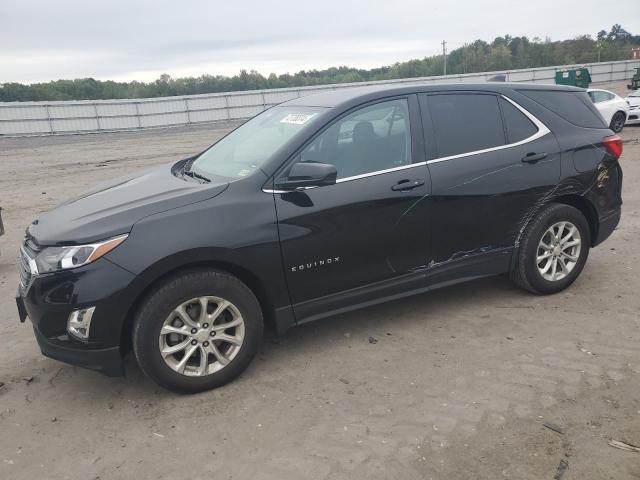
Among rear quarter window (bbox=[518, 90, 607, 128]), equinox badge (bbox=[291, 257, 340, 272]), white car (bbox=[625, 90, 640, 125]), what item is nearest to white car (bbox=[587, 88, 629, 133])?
white car (bbox=[625, 90, 640, 125])

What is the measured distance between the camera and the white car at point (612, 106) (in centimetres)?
1656

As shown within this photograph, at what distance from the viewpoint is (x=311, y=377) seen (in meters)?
3.55

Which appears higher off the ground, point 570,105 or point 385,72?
point 385,72

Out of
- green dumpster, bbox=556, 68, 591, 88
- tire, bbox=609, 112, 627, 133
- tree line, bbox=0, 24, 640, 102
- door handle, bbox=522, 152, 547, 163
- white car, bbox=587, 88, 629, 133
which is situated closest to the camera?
door handle, bbox=522, 152, 547, 163

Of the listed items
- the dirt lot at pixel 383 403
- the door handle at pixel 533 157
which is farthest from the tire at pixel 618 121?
the door handle at pixel 533 157

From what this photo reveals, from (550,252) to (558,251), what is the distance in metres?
0.08

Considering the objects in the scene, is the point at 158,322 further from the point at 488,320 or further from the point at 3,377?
the point at 488,320

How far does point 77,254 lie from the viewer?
10.1 ft

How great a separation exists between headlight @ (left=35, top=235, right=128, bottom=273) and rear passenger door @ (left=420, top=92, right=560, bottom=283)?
7.24 feet

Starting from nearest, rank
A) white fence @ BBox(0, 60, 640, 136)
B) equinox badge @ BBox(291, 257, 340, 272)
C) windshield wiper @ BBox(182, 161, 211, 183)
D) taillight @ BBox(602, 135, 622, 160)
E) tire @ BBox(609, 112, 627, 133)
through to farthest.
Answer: equinox badge @ BBox(291, 257, 340, 272) → windshield wiper @ BBox(182, 161, 211, 183) → taillight @ BBox(602, 135, 622, 160) → tire @ BBox(609, 112, 627, 133) → white fence @ BBox(0, 60, 640, 136)

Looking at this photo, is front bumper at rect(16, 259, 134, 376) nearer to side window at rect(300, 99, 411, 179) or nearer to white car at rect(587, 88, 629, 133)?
side window at rect(300, 99, 411, 179)

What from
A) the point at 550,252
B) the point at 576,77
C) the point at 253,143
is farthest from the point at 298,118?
the point at 576,77

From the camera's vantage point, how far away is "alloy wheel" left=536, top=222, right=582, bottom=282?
14.9 ft

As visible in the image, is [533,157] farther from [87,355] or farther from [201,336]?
[87,355]
